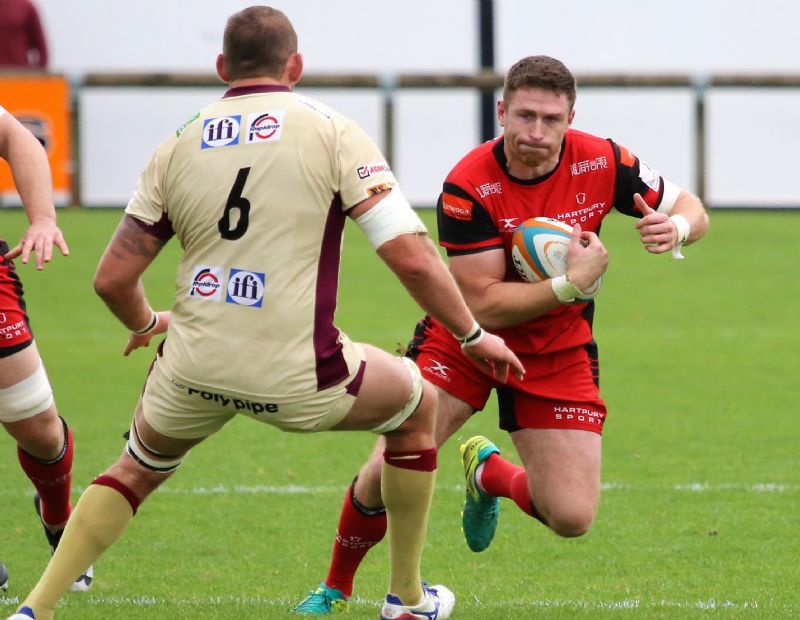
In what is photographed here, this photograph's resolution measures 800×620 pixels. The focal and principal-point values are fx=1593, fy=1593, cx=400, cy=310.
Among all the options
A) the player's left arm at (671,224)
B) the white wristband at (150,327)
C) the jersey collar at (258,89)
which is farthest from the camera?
the player's left arm at (671,224)

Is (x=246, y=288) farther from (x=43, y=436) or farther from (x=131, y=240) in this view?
(x=43, y=436)

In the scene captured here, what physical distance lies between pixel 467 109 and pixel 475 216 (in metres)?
13.9

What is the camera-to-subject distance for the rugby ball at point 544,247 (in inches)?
232

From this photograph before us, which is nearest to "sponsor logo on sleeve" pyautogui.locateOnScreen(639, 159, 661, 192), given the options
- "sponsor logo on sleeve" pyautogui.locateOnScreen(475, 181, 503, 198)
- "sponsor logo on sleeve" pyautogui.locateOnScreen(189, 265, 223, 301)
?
"sponsor logo on sleeve" pyautogui.locateOnScreen(475, 181, 503, 198)

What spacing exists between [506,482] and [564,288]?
85 cm

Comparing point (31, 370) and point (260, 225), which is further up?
point (260, 225)

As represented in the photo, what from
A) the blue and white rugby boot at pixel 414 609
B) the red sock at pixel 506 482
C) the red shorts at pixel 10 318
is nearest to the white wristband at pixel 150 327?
the red shorts at pixel 10 318

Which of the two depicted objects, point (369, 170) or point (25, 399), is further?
point (25, 399)

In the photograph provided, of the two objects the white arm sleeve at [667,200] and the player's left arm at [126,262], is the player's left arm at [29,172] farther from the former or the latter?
the white arm sleeve at [667,200]

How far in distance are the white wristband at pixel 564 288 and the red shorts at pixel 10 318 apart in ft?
6.42

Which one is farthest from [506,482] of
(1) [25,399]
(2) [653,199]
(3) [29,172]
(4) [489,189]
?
(3) [29,172]

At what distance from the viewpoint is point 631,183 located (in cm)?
616

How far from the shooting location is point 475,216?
5.98 meters

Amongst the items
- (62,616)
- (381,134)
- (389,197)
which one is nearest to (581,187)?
(389,197)
